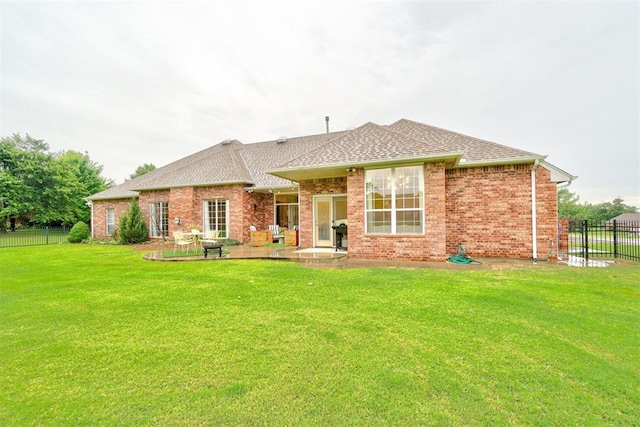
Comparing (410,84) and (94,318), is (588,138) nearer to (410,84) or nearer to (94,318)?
(410,84)

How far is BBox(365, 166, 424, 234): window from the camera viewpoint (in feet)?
30.3

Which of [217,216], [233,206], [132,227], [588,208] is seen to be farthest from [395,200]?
[588,208]

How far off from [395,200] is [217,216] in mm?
10894

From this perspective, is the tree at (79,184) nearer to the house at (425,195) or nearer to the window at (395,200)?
the house at (425,195)

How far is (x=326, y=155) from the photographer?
10930 mm

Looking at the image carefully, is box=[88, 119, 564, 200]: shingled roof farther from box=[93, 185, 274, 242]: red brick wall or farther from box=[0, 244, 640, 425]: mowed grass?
box=[0, 244, 640, 425]: mowed grass

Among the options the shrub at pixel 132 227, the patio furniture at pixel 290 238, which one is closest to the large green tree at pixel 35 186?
the shrub at pixel 132 227

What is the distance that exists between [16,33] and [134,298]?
50.2ft

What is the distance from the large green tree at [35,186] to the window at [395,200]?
37890mm

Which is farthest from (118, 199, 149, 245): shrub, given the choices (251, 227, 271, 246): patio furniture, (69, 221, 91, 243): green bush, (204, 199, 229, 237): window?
(251, 227, 271, 246): patio furniture

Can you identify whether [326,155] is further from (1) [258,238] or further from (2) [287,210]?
(2) [287,210]

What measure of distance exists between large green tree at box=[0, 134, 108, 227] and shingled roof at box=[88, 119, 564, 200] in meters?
17.4

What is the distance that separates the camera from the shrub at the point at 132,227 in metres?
16.9

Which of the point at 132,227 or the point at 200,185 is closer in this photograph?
the point at 200,185
